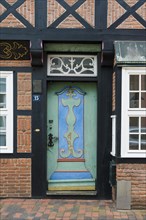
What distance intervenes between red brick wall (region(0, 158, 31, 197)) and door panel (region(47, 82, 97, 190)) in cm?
47

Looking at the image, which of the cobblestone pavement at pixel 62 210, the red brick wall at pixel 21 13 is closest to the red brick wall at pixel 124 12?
the red brick wall at pixel 21 13

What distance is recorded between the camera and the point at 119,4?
5.84 m

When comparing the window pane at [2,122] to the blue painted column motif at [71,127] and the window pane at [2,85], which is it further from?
the blue painted column motif at [71,127]

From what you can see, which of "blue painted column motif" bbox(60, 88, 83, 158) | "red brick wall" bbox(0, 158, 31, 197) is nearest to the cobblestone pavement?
"red brick wall" bbox(0, 158, 31, 197)

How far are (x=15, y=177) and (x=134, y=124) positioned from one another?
2497 mm

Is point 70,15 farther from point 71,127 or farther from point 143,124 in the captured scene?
point 143,124

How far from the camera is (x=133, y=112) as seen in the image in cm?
552

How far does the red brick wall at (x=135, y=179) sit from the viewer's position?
17.9ft

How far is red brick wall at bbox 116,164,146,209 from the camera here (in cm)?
544

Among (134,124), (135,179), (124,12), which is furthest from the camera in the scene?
(124,12)

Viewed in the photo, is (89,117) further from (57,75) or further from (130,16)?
(130,16)

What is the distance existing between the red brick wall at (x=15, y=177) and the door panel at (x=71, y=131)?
469mm

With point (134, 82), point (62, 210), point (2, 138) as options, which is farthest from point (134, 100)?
point (2, 138)

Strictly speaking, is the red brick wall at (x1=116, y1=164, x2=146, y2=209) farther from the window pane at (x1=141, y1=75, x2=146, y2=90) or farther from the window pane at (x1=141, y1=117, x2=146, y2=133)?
the window pane at (x1=141, y1=75, x2=146, y2=90)
